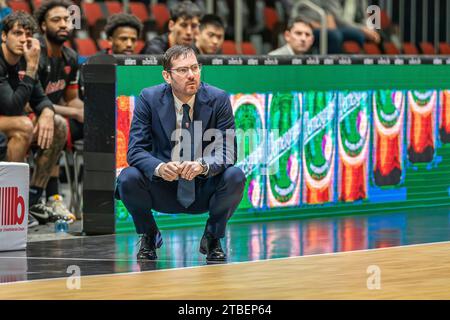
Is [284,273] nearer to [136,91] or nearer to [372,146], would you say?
[136,91]

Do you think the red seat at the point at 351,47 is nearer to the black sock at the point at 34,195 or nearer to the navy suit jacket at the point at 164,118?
the black sock at the point at 34,195

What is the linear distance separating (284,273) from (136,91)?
327cm

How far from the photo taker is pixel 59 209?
12.4m

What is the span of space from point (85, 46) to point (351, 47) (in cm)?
500

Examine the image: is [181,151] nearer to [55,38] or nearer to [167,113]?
[167,113]

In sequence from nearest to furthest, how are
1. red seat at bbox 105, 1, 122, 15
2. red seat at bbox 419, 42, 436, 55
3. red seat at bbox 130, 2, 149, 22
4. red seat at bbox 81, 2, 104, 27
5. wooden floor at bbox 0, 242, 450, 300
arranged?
wooden floor at bbox 0, 242, 450, 300 → red seat at bbox 81, 2, 104, 27 → red seat at bbox 105, 1, 122, 15 → red seat at bbox 130, 2, 149, 22 → red seat at bbox 419, 42, 436, 55

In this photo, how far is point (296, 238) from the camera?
11391 millimetres

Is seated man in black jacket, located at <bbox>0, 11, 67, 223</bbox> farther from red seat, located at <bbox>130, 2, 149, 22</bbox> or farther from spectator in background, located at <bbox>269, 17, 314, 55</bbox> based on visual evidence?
red seat, located at <bbox>130, 2, 149, 22</bbox>

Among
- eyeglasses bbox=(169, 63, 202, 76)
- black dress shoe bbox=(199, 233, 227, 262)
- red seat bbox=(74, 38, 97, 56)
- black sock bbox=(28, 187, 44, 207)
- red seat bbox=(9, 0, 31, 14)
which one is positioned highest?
red seat bbox=(9, 0, 31, 14)

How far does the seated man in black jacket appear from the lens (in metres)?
11.9

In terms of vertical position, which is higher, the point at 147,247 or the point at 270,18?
the point at 270,18

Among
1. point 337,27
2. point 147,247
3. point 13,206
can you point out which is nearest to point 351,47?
point 337,27

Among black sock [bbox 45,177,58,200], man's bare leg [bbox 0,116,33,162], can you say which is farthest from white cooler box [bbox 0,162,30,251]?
black sock [bbox 45,177,58,200]
